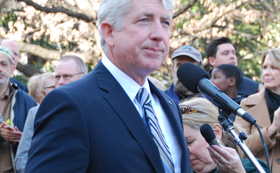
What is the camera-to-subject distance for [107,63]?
2.03 meters

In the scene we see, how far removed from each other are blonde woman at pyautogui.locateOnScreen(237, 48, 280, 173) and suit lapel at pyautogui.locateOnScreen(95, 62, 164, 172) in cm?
221

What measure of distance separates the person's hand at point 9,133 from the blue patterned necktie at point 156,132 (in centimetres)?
259

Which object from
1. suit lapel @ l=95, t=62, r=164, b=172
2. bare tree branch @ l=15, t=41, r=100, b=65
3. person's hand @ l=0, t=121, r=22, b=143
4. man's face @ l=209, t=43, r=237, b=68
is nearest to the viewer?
suit lapel @ l=95, t=62, r=164, b=172

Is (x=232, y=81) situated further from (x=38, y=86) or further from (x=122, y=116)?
(x=122, y=116)

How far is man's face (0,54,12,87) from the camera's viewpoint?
462 cm

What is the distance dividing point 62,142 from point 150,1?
88 centimetres

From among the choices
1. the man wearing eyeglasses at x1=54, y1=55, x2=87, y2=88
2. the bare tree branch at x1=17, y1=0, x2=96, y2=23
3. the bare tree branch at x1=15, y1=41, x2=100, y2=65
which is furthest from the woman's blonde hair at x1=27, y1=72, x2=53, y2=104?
the bare tree branch at x1=15, y1=41, x2=100, y2=65

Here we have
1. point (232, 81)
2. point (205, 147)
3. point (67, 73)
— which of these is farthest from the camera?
point (232, 81)

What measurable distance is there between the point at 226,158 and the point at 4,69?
3399 mm

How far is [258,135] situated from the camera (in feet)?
12.2

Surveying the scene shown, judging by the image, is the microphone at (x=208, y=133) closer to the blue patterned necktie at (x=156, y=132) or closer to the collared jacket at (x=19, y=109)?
the blue patterned necktie at (x=156, y=132)

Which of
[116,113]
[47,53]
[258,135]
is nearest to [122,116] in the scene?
[116,113]

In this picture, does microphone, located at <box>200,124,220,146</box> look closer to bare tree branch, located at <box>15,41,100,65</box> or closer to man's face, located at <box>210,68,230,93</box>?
man's face, located at <box>210,68,230,93</box>

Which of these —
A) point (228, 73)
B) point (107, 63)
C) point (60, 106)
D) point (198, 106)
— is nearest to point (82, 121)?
point (60, 106)
